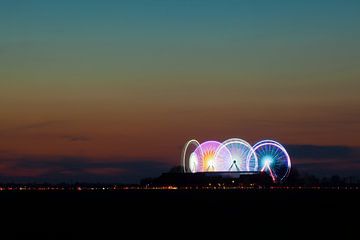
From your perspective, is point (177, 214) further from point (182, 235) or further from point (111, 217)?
point (182, 235)

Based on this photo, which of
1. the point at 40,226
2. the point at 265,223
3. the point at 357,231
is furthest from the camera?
the point at 265,223

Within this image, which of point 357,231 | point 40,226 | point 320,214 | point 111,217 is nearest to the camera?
point 357,231

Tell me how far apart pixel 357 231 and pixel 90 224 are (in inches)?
1184

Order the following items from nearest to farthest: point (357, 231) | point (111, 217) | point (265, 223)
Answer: point (357, 231), point (265, 223), point (111, 217)

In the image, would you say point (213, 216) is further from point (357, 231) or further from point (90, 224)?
point (357, 231)

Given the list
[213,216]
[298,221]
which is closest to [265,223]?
[298,221]

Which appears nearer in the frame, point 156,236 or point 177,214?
point 156,236

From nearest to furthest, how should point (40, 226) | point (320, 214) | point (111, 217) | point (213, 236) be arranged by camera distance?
1. point (213, 236)
2. point (40, 226)
3. point (111, 217)
4. point (320, 214)

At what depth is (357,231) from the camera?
81.0 metres

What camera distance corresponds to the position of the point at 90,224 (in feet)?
303

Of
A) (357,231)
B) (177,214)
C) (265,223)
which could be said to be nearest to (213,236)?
(357,231)

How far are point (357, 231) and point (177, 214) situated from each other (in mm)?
38817

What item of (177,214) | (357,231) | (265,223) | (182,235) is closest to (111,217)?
(177,214)

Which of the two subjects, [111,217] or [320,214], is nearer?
[111,217]
